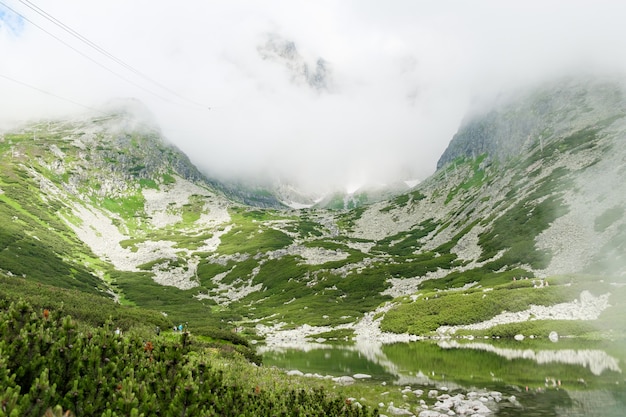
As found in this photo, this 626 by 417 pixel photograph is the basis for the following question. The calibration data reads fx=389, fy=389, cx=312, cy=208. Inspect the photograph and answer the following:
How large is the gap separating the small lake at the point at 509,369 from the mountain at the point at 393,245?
1273 cm

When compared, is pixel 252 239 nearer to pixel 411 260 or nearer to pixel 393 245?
pixel 393 245

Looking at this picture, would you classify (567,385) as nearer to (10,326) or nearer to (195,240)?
(10,326)

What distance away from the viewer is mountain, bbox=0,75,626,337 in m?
71.4

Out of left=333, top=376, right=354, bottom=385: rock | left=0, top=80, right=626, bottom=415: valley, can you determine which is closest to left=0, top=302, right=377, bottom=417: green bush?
left=0, top=80, right=626, bottom=415: valley

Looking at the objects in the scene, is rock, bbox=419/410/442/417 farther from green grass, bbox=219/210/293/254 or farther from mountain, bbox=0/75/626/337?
green grass, bbox=219/210/293/254

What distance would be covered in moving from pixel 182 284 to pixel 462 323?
3565 inches

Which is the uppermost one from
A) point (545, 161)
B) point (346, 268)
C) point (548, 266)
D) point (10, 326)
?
point (545, 161)

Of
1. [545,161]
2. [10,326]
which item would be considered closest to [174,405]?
[10,326]

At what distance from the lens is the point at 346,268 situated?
113m

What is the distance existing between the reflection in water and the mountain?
13.7 metres

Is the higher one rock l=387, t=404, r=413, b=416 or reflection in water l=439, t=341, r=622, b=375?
reflection in water l=439, t=341, r=622, b=375

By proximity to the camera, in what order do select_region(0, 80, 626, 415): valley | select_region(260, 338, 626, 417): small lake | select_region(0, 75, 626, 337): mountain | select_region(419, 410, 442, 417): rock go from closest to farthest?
select_region(419, 410, 442, 417): rock → select_region(260, 338, 626, 417): small lake → select_region(0, 80, 626, 415): valley → select_region(0, 75, 626, 337): mountain

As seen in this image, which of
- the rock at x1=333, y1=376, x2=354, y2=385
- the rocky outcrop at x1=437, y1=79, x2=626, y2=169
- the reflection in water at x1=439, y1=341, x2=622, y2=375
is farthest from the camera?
the rocky outcrop at x1=437, y1=79, x2=626, y2=169

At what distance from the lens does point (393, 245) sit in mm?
155500
